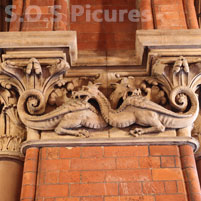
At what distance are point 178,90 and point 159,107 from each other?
0.18 m

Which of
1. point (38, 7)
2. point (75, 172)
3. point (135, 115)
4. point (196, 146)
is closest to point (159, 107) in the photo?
point (135, 115)

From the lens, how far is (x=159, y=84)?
6.74 ft

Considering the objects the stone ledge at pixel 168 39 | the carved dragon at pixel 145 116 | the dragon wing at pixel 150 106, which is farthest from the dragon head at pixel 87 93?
the stone ledge at pixel 168 39

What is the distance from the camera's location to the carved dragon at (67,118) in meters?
1.87

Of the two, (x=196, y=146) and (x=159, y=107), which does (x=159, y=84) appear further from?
(x=196, y=146)

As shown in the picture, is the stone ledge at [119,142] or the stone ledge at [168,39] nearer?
the stone ledge at [119,142]

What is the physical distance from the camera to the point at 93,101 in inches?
79.0

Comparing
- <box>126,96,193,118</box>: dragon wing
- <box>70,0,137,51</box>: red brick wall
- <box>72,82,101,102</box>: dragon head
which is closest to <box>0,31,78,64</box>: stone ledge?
<box>72,82,101,102</box>: dragon head

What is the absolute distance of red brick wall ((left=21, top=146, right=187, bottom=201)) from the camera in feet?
5.60

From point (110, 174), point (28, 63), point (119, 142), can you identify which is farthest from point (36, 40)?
point (110, 174)

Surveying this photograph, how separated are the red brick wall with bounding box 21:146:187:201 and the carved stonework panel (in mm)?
110

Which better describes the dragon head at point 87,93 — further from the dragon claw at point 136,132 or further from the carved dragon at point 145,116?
the dragon claw at point 136,132

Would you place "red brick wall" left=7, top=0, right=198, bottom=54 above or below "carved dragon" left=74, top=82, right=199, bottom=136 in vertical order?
above

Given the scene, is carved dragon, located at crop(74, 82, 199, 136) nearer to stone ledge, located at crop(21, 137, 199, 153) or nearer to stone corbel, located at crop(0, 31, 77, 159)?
stone ledge, located at crop(21, 137, 199, 153)
